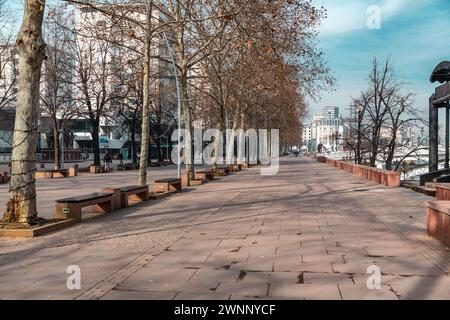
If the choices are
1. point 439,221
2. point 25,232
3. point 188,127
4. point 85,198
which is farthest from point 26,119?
point 188,127

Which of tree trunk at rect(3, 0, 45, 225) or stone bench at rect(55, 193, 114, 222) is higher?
tree trunk at rect(3, 0, 45, 225)

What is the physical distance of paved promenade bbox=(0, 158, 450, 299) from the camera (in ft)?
18.8

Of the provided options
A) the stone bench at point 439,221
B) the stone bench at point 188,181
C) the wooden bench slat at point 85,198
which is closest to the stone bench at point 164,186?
the stone bench at point 188,181

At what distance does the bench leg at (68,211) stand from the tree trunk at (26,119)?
1133 mm

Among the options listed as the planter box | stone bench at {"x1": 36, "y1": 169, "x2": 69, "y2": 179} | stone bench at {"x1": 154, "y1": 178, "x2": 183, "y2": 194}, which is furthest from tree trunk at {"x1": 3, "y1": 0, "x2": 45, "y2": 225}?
stone bench at {"x1": 36, "y1": 169, "x2": 69, "y2": 179}

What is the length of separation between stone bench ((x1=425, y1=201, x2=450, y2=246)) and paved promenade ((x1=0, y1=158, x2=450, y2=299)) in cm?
23

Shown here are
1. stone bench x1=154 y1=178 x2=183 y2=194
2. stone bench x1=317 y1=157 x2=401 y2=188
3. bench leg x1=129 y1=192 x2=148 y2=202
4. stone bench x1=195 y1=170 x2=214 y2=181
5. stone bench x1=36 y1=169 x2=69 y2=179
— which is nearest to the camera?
bench leg x1=129 y1=192 x2=148 y2=202

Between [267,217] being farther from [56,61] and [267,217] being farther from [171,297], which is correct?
[56,61]

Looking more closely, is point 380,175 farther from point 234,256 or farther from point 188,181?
point 234,256

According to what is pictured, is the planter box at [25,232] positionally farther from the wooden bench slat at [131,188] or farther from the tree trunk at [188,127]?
the tree trunk at [188,127]

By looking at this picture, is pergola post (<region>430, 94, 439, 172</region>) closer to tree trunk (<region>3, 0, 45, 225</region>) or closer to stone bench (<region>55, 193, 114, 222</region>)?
stone bench (<region>55, 193, 114, 222</region>)

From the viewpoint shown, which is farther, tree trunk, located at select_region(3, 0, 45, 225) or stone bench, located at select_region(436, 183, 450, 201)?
stone bench, located at select_region(436, 183, 450, 201)

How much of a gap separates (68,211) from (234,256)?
503cm
